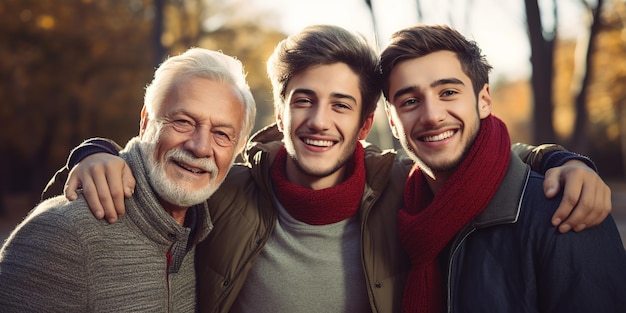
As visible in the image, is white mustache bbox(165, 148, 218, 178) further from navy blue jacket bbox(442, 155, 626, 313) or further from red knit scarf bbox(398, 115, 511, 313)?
navy blue jacket bbox(442, 155, 626, 313)

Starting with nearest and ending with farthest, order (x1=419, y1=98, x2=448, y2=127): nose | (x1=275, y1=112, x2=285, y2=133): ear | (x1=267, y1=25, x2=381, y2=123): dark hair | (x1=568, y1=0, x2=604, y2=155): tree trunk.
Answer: (x1=419, y1=98, x2=448, y2=127): nose → (x1=267, y1=25, x2=381, y2=123): dark hair → (x1=275, y1=112, x2=285, y2=133): ear → (x1=568, y1=0, x2=604, y2=155): tree trunk

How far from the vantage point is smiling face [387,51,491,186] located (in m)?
2.97

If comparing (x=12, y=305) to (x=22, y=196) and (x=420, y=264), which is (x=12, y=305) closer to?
(x=420, y=264)

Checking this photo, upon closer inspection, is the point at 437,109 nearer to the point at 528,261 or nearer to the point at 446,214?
the point at 446,214

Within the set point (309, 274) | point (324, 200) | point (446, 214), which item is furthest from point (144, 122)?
point (446, 214)

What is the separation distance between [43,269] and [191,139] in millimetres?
984

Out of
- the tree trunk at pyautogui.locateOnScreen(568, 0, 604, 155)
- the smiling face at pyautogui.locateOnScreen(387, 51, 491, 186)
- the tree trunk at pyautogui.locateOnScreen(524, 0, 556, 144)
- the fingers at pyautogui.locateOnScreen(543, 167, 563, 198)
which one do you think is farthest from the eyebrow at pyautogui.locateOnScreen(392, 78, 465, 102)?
the tree trunk at pyautogui.locateOnScreen(568, 0, 604, 155)

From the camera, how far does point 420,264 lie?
296 centimetres

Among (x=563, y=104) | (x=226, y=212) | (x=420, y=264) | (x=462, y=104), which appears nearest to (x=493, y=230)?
(x=420, y=264)

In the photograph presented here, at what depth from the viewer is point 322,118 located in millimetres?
3252

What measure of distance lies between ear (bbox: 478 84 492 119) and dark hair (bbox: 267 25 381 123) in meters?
0.64

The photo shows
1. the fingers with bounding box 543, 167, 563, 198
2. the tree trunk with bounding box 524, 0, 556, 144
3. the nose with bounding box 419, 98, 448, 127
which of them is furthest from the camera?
the tree trunk with bounding box 524, 0, 556, 144

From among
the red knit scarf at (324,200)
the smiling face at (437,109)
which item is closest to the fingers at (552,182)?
the smiling face at (437,109)

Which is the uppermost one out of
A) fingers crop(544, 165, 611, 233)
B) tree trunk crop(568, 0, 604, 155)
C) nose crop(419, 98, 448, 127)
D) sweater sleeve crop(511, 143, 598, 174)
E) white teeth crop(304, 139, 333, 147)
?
nose crop(419, 98, 448, 127)
